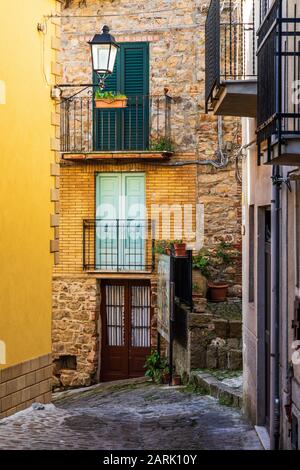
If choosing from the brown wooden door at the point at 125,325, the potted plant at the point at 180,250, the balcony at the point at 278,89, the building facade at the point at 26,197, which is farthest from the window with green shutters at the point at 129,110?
the balcony at the point at 278,89

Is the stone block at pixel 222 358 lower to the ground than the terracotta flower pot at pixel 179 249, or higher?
lower

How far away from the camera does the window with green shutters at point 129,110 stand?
21.0 m

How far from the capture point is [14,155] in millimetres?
12148

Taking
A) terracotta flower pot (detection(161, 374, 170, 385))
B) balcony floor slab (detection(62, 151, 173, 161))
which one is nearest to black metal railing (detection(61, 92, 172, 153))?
balcony floor slab (detection(62, 151, 173, 161))

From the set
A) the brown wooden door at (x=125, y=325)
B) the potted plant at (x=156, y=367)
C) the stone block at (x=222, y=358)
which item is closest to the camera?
the stone block at (x=222, y=358)

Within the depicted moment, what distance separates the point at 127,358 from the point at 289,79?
1382 cm

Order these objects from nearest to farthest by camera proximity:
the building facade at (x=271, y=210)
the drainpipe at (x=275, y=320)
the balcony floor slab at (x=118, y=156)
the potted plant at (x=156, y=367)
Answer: the building facade at (x=271, y=210)
the drainpipe at (x=275, y=320)
the potted plant at (x=156, y=367)
the balcony floor slab at (x=118, y=156)

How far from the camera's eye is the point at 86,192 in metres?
21.3

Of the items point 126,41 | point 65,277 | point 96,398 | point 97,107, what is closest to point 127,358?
point 65,277

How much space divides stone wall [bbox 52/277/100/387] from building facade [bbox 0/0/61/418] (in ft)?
24.2

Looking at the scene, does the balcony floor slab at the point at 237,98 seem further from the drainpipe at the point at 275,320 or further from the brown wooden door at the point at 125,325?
the brown wooden door at the point at 125,325

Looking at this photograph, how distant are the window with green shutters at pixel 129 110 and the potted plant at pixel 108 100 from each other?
44 centimetres

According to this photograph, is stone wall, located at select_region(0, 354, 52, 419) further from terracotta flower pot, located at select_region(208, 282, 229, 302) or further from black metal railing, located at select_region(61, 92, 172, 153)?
black metal railing, located at select_region(61, 92, 172, 153)

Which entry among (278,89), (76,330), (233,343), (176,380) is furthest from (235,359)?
(278,89)
